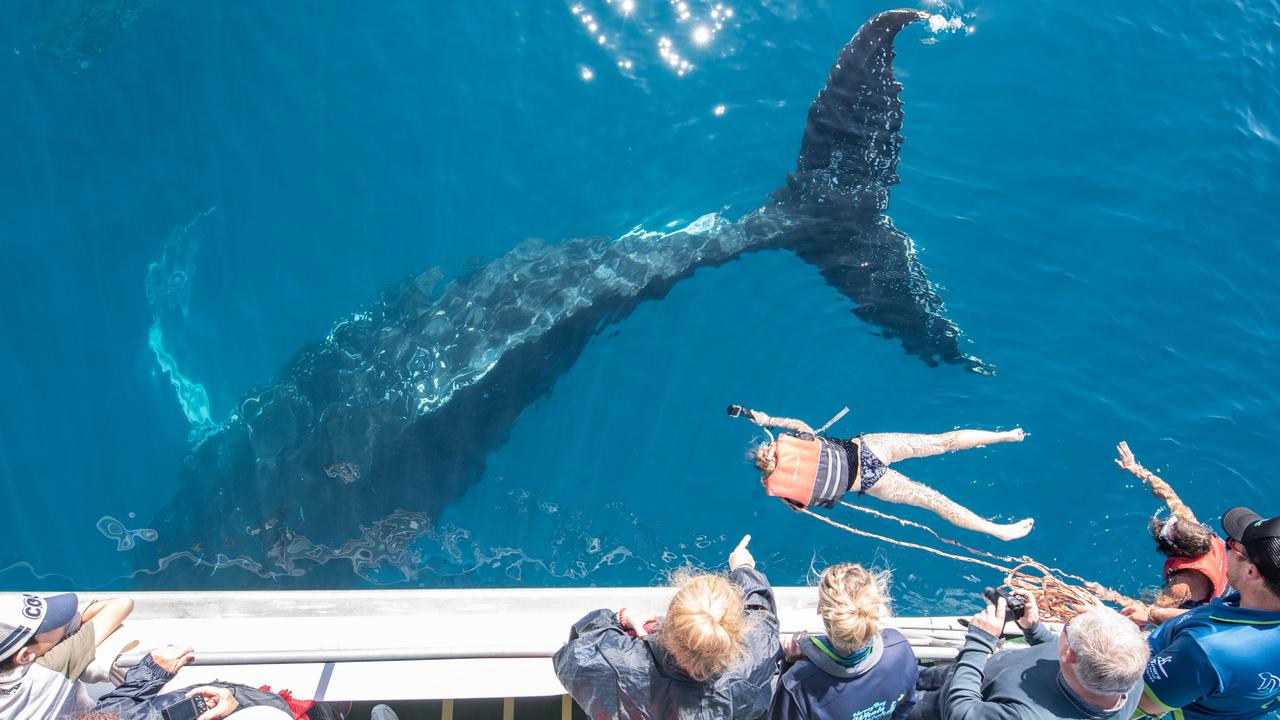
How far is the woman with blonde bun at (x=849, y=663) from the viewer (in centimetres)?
402

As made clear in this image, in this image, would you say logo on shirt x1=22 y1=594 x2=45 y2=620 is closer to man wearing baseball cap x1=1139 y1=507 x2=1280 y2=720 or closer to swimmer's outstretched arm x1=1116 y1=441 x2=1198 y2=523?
man wearing baseball cap x1=1139 y1=507 x2=1280 y2=720

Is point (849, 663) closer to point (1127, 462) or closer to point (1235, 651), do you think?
point (1235, 651)

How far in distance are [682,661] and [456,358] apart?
232 inches

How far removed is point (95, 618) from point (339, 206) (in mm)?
6031

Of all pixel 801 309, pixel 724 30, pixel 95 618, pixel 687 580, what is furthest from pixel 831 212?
pixel 95 618

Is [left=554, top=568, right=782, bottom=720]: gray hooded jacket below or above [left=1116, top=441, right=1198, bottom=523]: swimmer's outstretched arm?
above

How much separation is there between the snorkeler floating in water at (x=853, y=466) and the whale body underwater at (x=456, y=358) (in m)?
1.65

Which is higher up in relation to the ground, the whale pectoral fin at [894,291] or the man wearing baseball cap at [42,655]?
the man wearing baseball cap at [42,655]

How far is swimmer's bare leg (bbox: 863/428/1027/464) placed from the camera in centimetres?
781

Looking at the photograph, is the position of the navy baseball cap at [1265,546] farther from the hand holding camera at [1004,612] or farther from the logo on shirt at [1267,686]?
the hand holding camera at [1004,612]

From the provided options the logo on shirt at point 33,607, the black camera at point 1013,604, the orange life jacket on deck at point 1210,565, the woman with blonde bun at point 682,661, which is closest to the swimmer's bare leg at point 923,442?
the orange life jacket on deck at point 1210,565

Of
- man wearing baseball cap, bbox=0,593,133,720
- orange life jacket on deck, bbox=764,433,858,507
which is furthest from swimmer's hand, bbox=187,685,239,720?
orange life jacket on deck, bbox=764,433,858,507

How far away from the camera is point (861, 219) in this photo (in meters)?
9.30

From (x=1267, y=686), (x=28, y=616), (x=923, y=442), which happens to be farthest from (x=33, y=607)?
(x=923, y=442)
